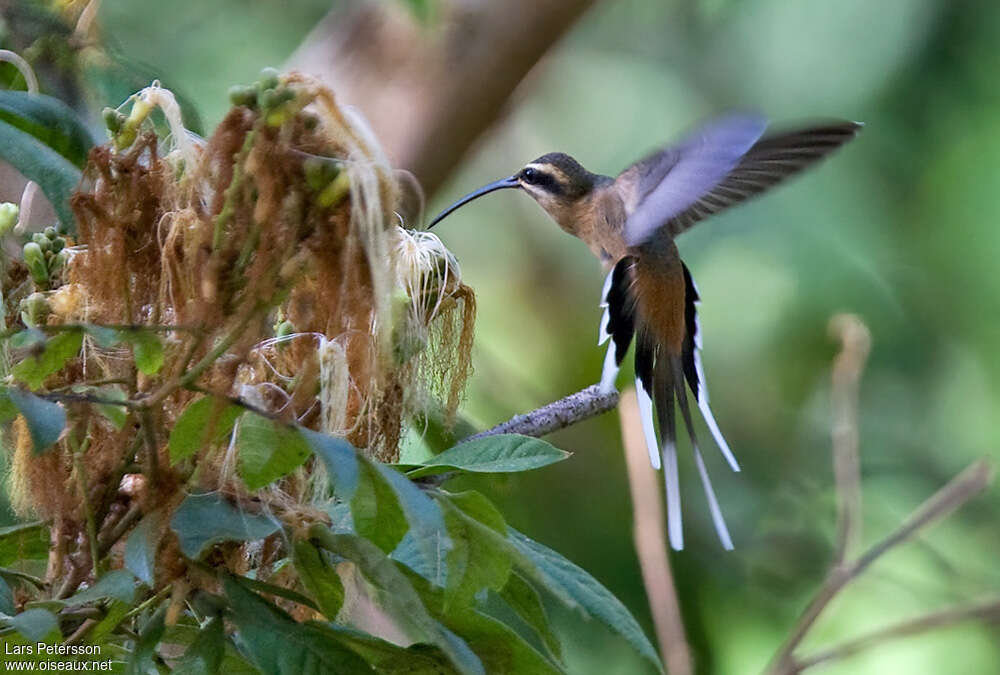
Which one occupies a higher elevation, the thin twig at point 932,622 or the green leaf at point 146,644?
the thin twig at point 932,622

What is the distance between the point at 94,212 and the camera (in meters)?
0.75

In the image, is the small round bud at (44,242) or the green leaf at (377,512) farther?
the small round bud at (44,242)

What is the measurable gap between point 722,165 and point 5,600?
94cm

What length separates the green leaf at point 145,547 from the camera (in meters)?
0.66

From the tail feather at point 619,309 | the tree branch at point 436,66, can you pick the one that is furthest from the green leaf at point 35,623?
the tree branch at point 436,66

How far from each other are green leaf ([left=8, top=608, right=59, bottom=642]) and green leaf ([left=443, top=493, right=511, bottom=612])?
0.22 meters

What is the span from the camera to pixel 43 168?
90 cm

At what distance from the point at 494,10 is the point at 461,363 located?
1.23m

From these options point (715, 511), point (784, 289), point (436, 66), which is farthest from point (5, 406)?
point (784, 289)

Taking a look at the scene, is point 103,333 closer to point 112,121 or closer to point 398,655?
point 112,121

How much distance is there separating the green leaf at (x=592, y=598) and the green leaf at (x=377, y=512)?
96mm

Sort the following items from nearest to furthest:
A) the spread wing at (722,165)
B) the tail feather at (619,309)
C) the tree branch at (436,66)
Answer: the spread wing at (722,165) → the tail feather at (619,309) → the tree branch at (436,66)

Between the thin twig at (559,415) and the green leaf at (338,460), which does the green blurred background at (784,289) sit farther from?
the green leaf at (338,460)

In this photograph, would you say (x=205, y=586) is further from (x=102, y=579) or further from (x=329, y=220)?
(x=329, y=220)
